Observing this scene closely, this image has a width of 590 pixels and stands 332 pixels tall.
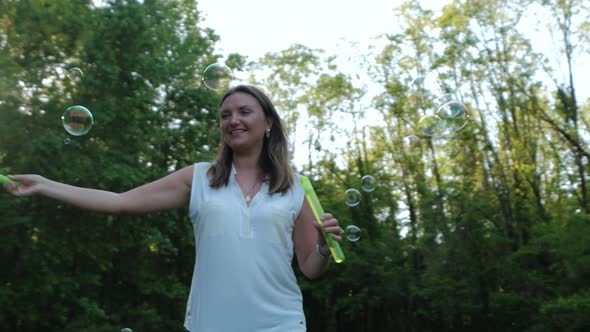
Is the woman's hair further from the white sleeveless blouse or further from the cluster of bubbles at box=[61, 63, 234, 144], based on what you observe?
the cluster of bubbles at box=[61, 63, 234, 144]

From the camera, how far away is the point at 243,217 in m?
2.14

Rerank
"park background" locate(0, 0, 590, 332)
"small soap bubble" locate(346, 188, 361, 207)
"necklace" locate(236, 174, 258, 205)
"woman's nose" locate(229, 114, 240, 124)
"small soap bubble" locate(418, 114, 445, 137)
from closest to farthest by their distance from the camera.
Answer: "necklace" locate(236, 174, 258, 205) → "woman's nose" locate(229, 114, 240, 124) → "small soap bubble" locate(346, 188, 361, 207) → "small soap bubble" locate(418, 114, 445, 137) → "park background" locate(0, 0, 590, 332)

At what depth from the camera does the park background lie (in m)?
14.0

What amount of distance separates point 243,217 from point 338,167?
2240cm

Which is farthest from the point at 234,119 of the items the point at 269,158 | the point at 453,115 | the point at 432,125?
the point at 432,125

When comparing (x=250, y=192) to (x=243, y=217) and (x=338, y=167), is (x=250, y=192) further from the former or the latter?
(x=338, y=167)

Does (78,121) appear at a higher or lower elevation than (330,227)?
higher

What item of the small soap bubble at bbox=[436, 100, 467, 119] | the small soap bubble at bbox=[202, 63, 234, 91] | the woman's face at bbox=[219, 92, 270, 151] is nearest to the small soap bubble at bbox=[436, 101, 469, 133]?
the small soap bubble at bbox=[436, 100, 467, 119]

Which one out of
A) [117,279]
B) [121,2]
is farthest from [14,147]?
[117,279]

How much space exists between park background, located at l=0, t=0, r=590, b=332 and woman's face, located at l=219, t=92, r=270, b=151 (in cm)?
910

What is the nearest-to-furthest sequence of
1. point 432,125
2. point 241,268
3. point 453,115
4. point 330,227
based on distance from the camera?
point 241,268, point 330,227, point 453,115, point 432,125

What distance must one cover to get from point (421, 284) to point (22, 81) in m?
11.6

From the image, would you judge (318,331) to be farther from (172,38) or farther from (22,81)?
(22,81)

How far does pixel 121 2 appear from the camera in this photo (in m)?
14.5
